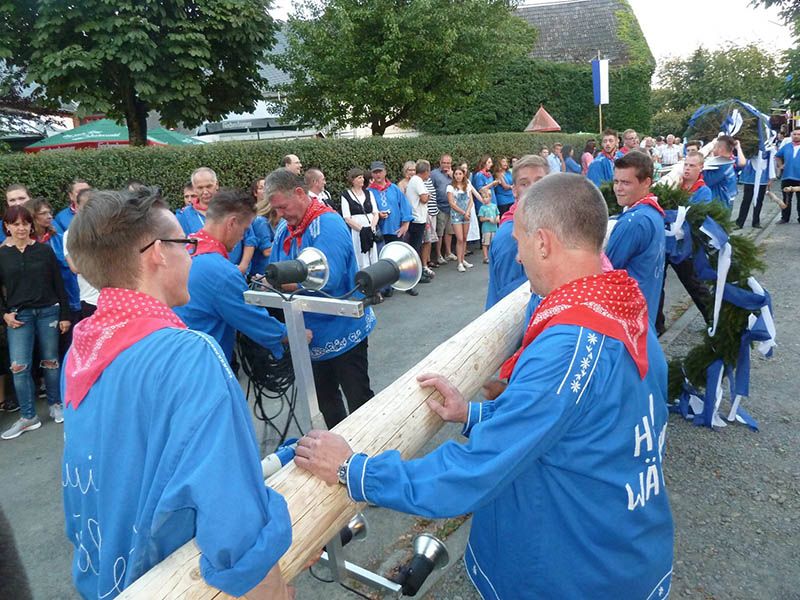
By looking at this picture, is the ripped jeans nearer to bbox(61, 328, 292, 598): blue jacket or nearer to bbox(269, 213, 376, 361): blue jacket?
bbox(269, 213, 376, 361): blue jacket

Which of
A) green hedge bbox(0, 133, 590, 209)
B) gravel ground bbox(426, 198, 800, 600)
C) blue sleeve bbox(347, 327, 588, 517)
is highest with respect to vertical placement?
green hedge bbox(0, 133, 590, 209)

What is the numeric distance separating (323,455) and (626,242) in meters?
3.02

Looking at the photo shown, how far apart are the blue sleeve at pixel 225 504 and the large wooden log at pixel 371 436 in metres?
0.14

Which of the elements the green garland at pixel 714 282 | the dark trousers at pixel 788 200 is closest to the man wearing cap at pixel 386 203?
the green garland at pixel 714 282

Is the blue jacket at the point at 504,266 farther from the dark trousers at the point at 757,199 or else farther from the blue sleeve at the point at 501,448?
the dark trousers at the point at 757,199

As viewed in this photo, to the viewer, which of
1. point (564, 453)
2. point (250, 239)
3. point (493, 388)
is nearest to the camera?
point (564, 453)

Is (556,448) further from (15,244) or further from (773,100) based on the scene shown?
(773,100)

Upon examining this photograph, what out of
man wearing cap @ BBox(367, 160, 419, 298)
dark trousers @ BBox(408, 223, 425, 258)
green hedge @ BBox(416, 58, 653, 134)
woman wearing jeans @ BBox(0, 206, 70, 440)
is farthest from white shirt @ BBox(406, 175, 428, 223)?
green hedge @ BBox(416, 58, 653, 134)

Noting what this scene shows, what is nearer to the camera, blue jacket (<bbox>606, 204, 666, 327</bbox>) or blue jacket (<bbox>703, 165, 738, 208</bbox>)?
blue jacket (<bbox>606, 204, 666, 327</bbox>)

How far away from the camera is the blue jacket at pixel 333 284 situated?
3734mm

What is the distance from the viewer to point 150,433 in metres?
1.33

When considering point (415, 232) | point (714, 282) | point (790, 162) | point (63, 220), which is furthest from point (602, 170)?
point (63, 220)

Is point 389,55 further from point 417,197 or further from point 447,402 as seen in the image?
point 447,402

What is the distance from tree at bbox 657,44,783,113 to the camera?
32.8 meters
